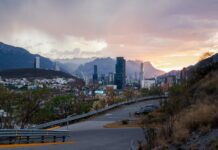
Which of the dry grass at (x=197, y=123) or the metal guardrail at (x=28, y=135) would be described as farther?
the metal guardrail at (x=28, y=135)

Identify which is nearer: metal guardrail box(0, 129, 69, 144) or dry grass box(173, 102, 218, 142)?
dry grass box(173, 102, 218, 142)

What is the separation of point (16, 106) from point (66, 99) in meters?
24.2

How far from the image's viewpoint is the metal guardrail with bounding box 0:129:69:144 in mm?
24719

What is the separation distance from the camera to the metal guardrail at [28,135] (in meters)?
24.7

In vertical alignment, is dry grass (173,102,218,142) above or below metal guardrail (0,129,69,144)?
above

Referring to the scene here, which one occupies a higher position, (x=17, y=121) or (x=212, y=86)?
(x=212, y=86)

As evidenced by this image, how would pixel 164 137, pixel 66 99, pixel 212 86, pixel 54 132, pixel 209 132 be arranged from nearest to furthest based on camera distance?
pixel 209 132, pixel 164 137, pixel 54 132, pixel 212 86, pixel 66 99

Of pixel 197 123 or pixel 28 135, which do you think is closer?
pixel 197 123

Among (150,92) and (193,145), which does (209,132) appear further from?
(150,92)

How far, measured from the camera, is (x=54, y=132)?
2859 centimetres

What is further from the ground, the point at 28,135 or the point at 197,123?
the point at 197,123

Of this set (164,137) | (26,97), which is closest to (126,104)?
(26,97)

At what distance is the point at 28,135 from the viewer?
26.3 meters

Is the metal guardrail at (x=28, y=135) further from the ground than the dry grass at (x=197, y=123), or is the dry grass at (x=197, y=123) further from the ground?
the dry grass at (x=197, y=123)
